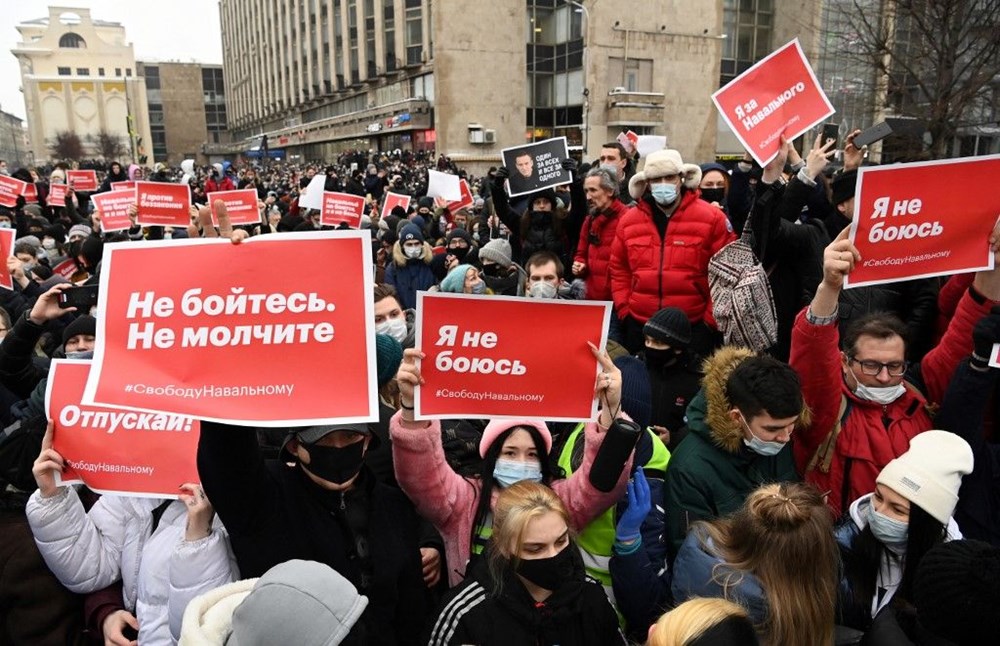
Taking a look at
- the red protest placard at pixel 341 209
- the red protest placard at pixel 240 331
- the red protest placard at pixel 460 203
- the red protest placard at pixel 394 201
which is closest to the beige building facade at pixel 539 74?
the red protest placard at pixel 460 203

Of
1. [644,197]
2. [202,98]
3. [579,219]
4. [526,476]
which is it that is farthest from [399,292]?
[202,98]

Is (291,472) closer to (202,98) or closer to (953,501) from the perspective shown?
(953,501)

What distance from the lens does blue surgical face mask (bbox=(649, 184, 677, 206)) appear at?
4.86 m

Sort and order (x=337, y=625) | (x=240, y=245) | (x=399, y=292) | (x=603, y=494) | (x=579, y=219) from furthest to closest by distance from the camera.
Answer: (x=399, y=292)
(x=579, y=219)
(x=603, y=494)
(x=240, y=245)
(x=337, y=625)

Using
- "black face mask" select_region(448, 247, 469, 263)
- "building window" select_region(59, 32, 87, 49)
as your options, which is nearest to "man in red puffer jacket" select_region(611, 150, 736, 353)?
"black face mask" select_region(448, 247, 469, 263)

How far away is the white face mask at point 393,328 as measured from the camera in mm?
4262

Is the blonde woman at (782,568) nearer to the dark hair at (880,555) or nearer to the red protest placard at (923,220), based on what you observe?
the dark hair at (880,555)

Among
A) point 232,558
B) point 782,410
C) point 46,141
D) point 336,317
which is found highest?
point 46,141

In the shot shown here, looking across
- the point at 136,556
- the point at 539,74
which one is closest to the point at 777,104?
the point at 136,556

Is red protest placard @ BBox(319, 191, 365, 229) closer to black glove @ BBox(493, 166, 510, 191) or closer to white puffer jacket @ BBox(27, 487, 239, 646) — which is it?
black glove @ BBox(493, 166, 510, 191)

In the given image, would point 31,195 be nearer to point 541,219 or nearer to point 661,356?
point 541,219

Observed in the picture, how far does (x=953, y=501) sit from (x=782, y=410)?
64cm

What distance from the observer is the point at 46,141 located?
355ft

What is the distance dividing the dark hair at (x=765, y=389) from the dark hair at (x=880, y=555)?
0.54 m
